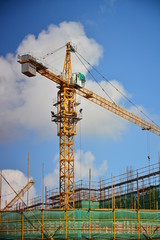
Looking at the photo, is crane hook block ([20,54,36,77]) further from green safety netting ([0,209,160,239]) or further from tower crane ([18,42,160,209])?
green safety netting ([0,209,160,239])

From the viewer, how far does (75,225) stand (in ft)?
77.8

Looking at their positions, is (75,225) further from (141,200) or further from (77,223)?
(141,200)

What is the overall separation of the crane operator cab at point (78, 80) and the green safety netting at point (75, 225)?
2828 centimetres

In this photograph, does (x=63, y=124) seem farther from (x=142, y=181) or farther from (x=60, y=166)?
(x=142, y=181)

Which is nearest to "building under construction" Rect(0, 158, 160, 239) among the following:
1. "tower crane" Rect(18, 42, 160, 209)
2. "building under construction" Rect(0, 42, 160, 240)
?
"building under construction" Rect(0, 42, 160, 240)

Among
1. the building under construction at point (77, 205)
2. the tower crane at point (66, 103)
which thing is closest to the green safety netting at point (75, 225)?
the building under construction at point (77, 205)

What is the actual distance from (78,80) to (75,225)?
30359mm

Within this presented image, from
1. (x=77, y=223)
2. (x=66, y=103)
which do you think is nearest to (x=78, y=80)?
(x=66, y=103)

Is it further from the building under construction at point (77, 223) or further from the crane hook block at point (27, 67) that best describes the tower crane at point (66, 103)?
the building under construction at point (77, 223)

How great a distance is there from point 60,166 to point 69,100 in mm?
→ 8848

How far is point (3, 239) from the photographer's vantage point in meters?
24.4

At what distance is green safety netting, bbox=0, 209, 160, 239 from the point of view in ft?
74.7

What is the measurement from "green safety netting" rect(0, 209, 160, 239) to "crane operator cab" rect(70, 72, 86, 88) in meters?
28.3

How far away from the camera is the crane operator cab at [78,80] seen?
51438mm
